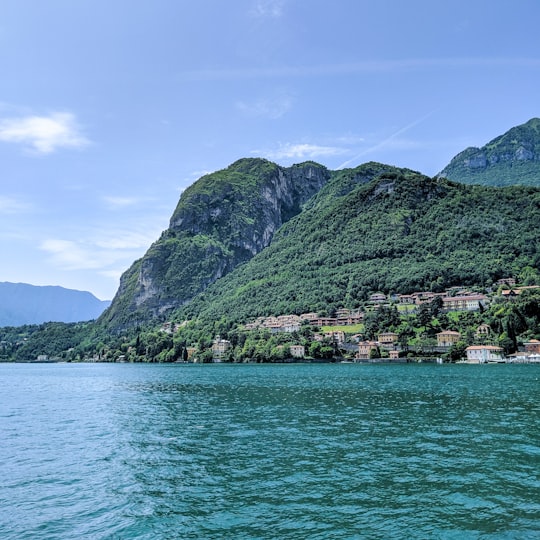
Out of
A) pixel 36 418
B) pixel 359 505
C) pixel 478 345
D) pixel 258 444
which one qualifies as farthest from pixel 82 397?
pixel 478 345

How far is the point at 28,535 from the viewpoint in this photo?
16.1 metres

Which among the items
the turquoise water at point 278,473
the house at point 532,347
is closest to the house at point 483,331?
the house at point 532,347

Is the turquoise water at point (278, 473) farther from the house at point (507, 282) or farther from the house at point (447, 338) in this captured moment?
the house at point (507, 282)

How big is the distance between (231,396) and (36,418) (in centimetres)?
2184

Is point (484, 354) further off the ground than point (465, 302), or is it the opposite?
point (465, 302)

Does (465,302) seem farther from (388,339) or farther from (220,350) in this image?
(220,350)

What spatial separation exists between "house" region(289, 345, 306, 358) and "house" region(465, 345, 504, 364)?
54.5m

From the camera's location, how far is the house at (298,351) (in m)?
162

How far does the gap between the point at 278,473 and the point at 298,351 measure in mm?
141164

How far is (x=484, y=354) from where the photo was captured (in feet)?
411

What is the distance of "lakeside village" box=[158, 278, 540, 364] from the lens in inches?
5036

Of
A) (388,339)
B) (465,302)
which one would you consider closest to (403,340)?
(388,339)

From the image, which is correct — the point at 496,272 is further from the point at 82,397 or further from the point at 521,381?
the point at 82,397

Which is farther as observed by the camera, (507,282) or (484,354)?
(507,282)
